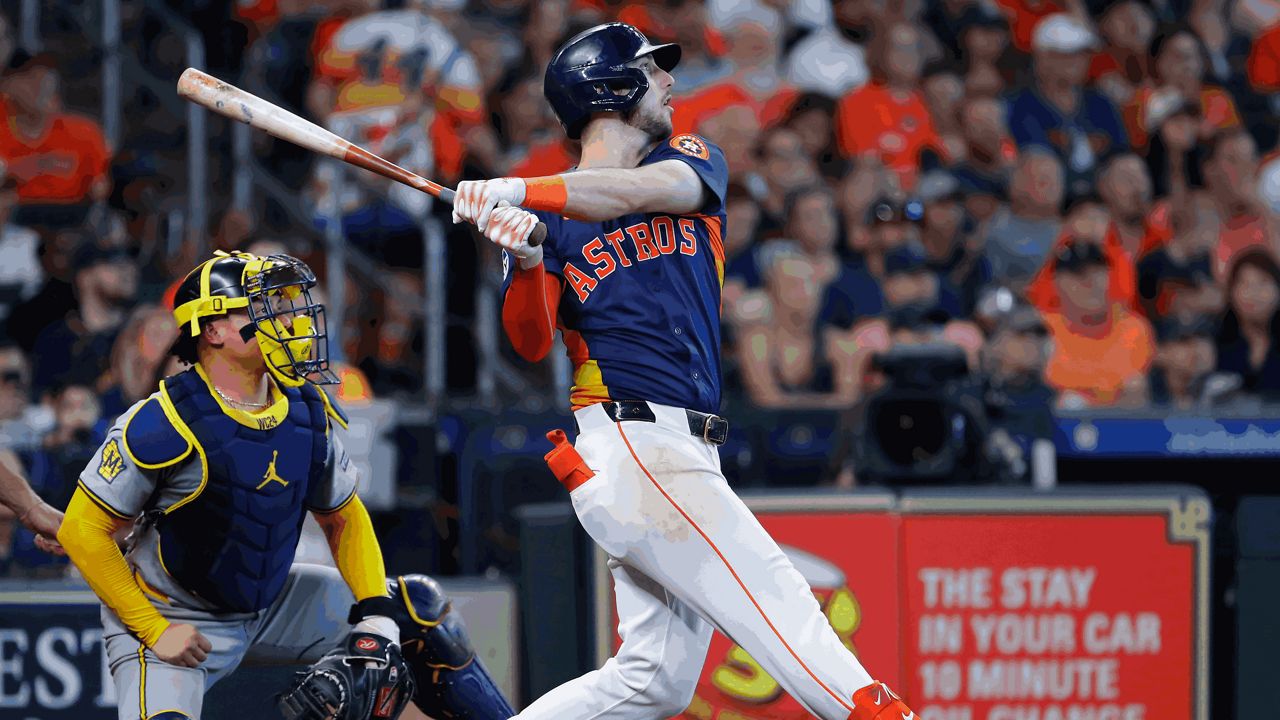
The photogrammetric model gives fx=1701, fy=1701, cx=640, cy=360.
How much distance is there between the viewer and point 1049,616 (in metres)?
5.52

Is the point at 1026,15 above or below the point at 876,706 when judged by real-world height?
above

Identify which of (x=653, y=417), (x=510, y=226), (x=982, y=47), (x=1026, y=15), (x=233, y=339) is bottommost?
(x=653, y=417)

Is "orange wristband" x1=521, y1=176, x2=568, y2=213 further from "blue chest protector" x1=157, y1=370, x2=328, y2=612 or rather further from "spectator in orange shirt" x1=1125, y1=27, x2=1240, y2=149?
"spectator in orange shirt" x1=1125, y1=27, x2=1240, y2=149

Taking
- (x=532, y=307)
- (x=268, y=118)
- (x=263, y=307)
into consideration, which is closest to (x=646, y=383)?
(x=532, y=307)

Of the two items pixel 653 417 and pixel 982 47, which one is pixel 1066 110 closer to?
pixel 982 47

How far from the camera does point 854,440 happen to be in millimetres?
5887

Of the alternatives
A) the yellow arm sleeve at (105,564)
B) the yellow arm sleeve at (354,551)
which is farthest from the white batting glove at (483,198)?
the yellow arm sleeve at (105,564)

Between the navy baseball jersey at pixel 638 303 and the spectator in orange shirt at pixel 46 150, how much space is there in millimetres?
4988

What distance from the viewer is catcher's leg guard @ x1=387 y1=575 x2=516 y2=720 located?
461 cm

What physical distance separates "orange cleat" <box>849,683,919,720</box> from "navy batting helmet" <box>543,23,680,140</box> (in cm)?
149

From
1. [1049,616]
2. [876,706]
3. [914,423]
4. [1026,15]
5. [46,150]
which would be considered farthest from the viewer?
[1026,15]

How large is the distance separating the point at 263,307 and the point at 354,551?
0.70m

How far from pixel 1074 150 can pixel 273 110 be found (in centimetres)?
554

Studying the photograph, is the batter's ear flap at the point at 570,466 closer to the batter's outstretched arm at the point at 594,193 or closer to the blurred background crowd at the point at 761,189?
the batter's outstretched arm at the point at 594,193
